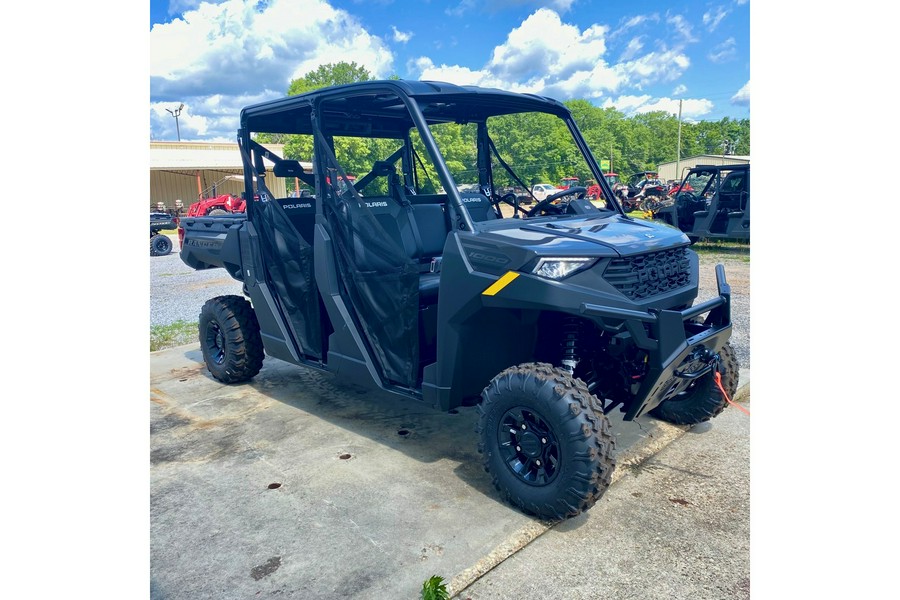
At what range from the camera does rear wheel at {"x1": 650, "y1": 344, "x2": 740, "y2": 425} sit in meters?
4.03

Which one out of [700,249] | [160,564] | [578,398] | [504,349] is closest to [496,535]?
[578,398]

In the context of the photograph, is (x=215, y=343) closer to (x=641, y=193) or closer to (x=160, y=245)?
(x=160, y=245)

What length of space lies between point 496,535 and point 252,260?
2.88 m

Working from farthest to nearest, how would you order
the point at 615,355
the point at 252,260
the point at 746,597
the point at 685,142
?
1. the point at 685,142
2. the point at 252,260
3. the point at 615,355
4. the point at 746,597

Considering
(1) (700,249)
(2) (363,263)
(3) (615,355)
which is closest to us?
(3) (615,355)

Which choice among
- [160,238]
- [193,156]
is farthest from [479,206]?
[193,156]

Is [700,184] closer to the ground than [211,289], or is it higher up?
higher up

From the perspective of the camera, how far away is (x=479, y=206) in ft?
14.6

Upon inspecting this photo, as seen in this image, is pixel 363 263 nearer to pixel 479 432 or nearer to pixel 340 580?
pixel 479 432

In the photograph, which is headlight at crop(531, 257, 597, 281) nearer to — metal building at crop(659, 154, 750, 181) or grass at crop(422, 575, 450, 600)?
grass at crop(422, 575, 450, 600)

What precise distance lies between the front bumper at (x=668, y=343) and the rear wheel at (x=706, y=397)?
0.60m

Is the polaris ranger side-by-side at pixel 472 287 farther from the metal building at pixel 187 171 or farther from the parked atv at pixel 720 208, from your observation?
the metal building at pixel 187 171

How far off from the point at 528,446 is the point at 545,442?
0.09 metres

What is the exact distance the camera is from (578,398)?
118 inches
